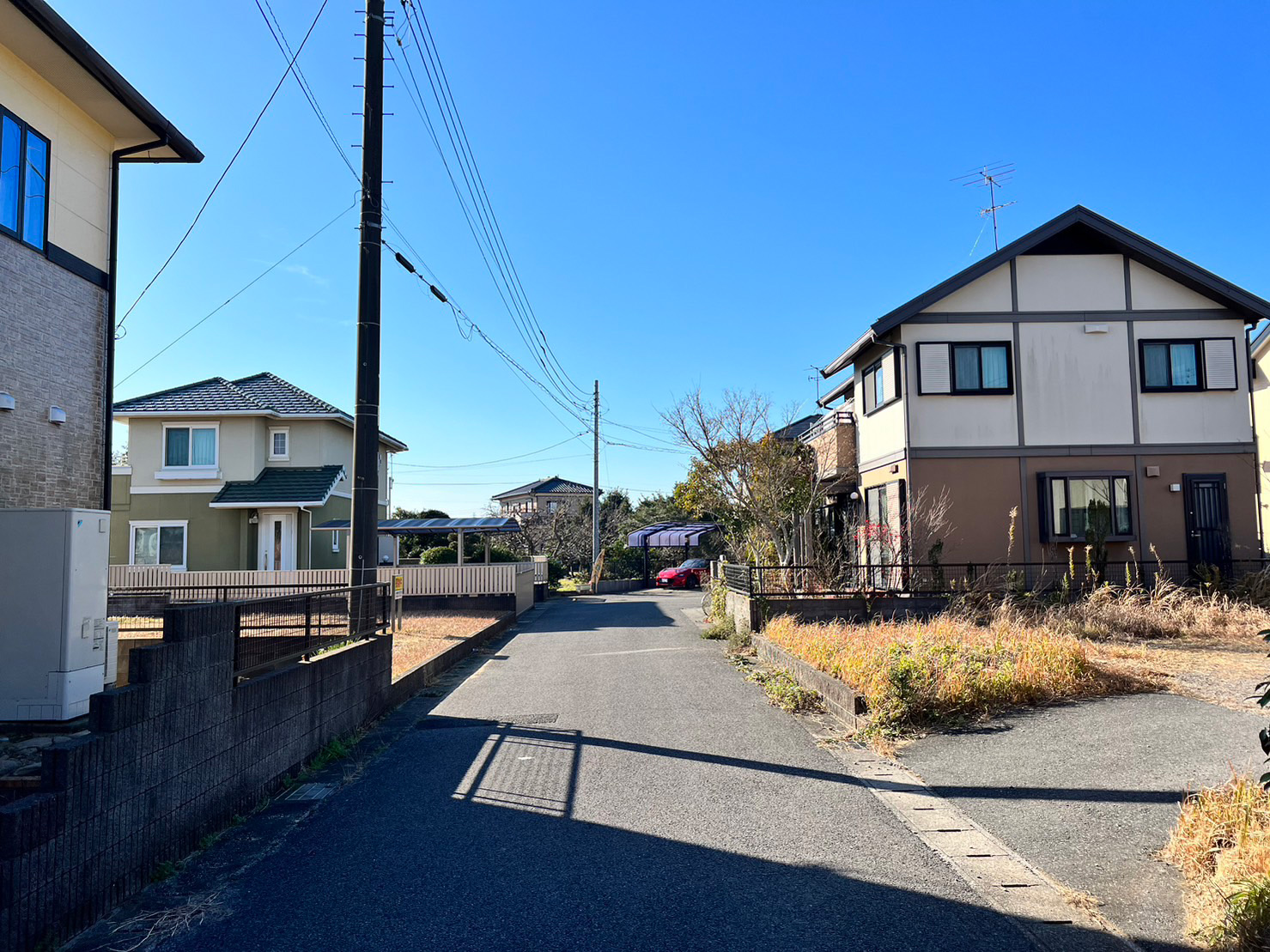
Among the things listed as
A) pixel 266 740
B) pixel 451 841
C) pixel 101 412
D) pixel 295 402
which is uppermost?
pixel 295 402

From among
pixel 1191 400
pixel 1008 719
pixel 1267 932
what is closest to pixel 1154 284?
pixel 1191 400

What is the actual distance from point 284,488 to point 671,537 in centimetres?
1809

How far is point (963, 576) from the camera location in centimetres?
1611

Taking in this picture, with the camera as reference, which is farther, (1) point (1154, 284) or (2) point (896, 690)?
(1) point (1154, 284)

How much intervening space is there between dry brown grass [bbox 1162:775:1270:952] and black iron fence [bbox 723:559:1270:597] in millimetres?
9872

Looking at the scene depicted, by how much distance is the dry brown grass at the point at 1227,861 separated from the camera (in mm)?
3344

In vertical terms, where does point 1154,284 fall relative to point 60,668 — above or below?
above

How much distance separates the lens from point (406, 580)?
20438mm

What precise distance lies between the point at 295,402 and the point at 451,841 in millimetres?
23417

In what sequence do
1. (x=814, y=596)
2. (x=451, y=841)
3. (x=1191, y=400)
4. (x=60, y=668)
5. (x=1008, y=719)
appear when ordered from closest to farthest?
(x=451, y=841) → (x=60, y=668) → (x=1008, y=719) → (x=814, y=596) → (x=1191, y=400)

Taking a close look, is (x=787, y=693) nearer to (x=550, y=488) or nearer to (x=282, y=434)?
(x=282, y=434)

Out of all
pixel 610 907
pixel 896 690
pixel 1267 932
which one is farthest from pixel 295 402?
pixel 1267 932

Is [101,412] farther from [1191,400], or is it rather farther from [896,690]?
[1191,400]

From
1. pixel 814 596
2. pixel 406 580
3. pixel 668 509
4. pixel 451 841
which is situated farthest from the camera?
pixel 668 509
